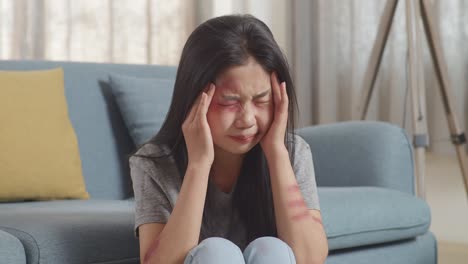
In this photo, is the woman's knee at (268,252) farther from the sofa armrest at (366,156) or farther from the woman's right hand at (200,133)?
the sofa armrest at (366,156)

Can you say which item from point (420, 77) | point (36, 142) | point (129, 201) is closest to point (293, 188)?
point (129, 201)

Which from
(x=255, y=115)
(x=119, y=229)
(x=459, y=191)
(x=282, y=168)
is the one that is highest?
(x=255, y=115)

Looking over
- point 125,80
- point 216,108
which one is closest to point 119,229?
point 216,108

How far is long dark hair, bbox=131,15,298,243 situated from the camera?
132cm

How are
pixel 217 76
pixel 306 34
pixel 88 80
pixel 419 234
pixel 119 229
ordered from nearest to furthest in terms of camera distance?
pixel 217 76, pixel 119 229, pixel 419 234, pixel 88 80, pixel 306 34

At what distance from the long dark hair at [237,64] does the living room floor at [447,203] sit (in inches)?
64.8

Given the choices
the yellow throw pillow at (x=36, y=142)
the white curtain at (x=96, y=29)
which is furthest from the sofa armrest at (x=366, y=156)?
the white curtain at (x=96, y=29)

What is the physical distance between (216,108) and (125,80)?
0.96m

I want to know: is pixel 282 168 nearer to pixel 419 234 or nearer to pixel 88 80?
A: pixel 419 234

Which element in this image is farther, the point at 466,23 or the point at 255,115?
the point at 466,23

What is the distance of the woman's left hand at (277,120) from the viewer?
1.35m

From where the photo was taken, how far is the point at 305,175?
4.89 ft

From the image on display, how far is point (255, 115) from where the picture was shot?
4.36 feet

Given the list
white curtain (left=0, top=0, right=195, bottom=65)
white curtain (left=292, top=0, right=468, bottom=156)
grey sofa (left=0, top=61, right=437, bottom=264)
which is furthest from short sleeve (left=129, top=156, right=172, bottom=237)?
white curtain (left=0, top=0, right=195, bottom=65)
